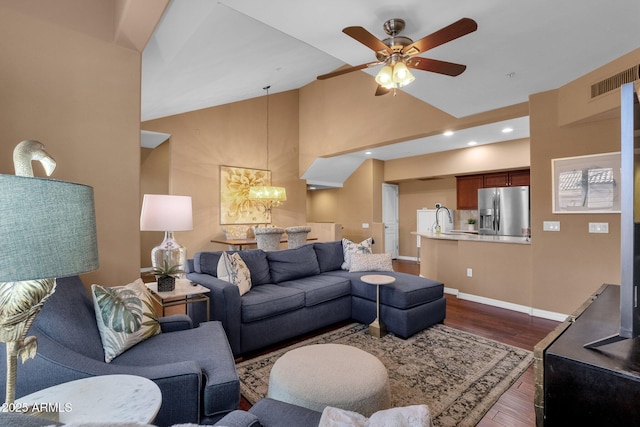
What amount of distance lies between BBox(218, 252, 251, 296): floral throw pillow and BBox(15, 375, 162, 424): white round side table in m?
1.67

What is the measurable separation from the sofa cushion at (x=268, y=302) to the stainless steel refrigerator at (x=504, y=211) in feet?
15.5

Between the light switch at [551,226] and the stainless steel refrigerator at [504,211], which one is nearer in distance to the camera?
the light switch at [551,226]

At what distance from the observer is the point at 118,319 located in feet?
5.37

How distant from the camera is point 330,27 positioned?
255 cm

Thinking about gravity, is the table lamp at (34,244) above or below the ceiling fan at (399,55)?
below

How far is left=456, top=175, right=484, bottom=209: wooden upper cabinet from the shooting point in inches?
259

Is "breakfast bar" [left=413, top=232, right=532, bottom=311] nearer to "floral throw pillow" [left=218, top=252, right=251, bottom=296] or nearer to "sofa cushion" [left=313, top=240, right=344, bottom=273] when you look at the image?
"sofa cushion" [left=313, top=240, right=344, bottom=273]

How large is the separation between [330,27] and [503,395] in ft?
10.3

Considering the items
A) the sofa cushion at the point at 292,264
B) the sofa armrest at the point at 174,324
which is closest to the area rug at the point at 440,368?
the sofa armrest at the point at 174,324

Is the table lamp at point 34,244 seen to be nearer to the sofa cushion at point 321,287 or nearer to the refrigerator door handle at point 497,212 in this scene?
the sofa cushion at point 321,287

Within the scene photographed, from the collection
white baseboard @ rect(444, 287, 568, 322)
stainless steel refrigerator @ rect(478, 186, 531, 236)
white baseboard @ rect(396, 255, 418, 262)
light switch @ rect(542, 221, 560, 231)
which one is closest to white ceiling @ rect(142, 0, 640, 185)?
light switch @ rect(542, 221, 560, 231)

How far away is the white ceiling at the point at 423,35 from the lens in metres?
2.26

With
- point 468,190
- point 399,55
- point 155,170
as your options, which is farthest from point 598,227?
point 155,170

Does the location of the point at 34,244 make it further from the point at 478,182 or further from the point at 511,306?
the point at 478,182
